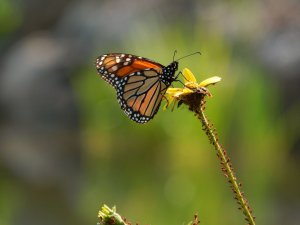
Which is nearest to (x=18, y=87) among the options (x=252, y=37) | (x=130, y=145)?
(x=130, y=145)

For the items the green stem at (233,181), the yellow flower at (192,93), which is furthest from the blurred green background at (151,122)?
the green stem at (233,181)

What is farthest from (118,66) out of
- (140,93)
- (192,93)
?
(192,93)

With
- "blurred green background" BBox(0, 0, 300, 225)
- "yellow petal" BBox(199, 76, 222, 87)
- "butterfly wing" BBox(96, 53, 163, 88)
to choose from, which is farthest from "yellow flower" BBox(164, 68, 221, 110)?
"blurred green background" BBox(0, 0, 300, 225)

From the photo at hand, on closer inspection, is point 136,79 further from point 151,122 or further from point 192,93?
point 151,122

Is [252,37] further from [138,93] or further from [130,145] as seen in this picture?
[138,93]

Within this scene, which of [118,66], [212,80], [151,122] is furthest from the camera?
[151,122]

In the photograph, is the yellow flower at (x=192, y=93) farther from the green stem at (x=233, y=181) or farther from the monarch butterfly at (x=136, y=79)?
the monarch butterfly at (x=136, y=79)

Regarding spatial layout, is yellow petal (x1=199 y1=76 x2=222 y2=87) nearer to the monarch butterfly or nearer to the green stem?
the green stem
